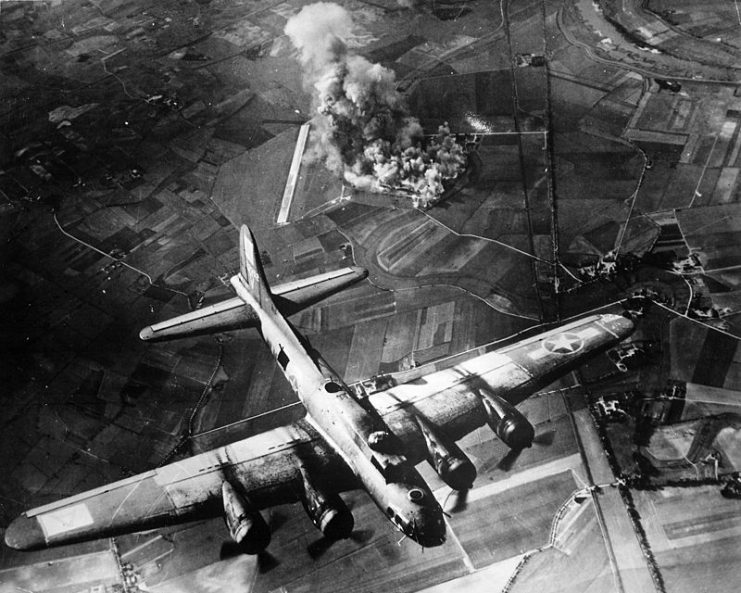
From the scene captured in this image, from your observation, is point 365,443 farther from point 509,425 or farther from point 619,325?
point 619,325

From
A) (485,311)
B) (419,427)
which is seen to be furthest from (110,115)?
(419,427)

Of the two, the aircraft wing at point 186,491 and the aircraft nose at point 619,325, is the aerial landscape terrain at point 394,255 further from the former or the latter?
the aircraft wing at point 186,491

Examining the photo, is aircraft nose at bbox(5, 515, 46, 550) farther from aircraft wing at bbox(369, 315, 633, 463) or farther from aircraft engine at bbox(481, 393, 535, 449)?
aircraft engine at bbox(481, 393, 535, 449)

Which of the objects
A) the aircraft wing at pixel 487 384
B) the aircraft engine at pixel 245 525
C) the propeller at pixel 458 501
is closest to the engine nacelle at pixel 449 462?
the propeller at pixel 458 501

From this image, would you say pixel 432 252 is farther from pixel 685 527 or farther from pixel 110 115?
pixel 110 115

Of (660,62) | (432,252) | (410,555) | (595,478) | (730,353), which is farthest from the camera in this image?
(660,62)

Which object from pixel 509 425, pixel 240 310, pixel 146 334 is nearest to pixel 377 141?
pixel 240 310
